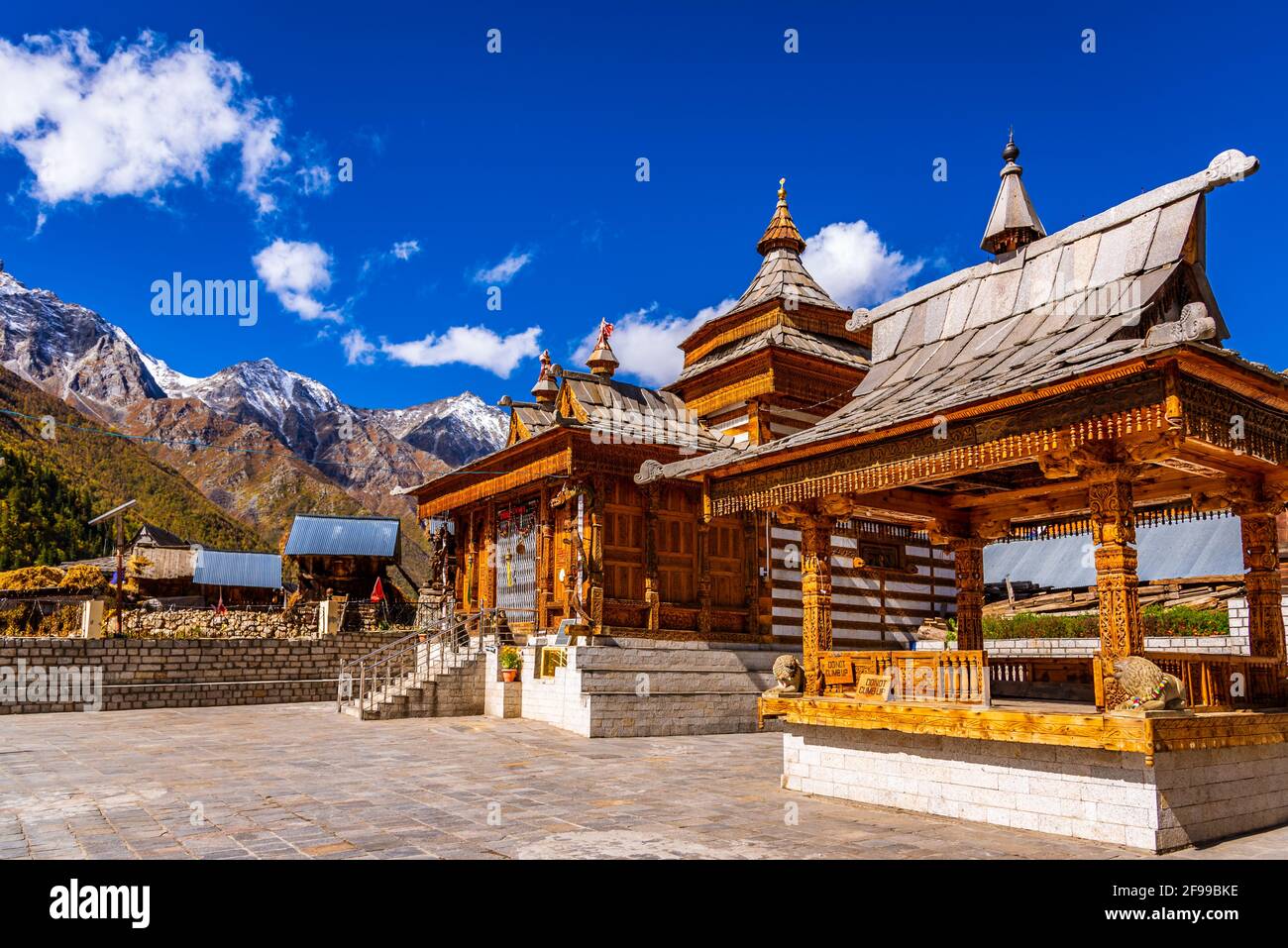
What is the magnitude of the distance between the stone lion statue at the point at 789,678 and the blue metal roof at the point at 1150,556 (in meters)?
10.3

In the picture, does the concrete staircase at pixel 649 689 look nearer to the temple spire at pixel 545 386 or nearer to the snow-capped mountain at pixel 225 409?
the temple spire at pixel 545 386

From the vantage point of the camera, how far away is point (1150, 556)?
2228 centimetres

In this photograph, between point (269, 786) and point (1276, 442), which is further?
point (269, 786)

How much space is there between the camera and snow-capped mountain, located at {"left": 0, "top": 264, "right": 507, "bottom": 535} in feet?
449

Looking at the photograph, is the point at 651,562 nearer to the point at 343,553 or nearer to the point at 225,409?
the point at 343,553

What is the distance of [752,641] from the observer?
20.5m

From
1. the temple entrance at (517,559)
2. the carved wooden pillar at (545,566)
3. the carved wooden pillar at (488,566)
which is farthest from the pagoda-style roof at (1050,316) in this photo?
the carved wooden pillar at (488,566)

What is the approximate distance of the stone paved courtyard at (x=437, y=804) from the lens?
781 cm

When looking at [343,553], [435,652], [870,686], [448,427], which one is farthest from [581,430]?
[448,427]

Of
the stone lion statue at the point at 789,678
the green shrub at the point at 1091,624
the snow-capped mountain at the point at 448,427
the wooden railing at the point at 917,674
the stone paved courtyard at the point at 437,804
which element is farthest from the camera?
the snow-capped mountain at the point at 448,427
